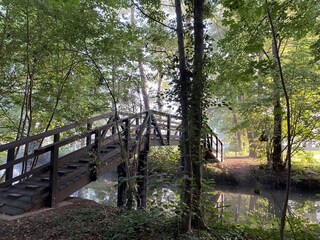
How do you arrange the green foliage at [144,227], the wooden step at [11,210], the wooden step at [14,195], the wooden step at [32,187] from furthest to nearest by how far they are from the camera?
1. the wooden step at [32,187]
2. the wooden step at [14,195]
3. the wooden step at [11,210]
4. the green foliage at [144,227]

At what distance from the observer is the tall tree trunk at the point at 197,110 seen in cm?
271

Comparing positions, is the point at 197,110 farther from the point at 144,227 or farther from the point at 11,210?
the point at 11,210

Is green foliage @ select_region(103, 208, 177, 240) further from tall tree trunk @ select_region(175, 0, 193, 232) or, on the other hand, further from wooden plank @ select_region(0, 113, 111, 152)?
wooden plank @ select_region(0, 113, 111, 152)

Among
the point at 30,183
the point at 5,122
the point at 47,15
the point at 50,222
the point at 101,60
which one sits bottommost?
the point at 50,222

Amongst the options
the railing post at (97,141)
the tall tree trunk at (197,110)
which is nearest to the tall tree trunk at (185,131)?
the tall tree trunk at (197,110)

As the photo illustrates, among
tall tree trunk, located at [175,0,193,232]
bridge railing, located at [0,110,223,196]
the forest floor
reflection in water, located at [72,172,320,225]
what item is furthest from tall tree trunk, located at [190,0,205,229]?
reflection in water, located at [72,172,320,225]

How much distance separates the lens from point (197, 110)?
275cm

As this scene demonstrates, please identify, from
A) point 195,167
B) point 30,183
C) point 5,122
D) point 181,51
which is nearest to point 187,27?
point 181,51

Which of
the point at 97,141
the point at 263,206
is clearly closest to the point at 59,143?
the point at 97,141

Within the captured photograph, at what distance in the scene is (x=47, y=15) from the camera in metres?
4.36

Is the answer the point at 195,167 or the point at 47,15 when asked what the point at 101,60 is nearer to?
the point at 47,15

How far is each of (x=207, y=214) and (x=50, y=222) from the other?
206 cm

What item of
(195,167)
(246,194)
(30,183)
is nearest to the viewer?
(195,167)

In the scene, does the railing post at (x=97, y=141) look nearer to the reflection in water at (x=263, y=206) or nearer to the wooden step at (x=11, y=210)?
the wooden step at (x=11, y=210)
